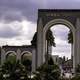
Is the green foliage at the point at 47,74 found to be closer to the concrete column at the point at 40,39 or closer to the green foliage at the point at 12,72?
the green foliage at the point at 12,72

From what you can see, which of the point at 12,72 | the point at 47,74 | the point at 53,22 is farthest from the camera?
the point at 53,22

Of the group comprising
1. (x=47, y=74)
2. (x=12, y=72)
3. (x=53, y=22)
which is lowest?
(x=47, y=74)

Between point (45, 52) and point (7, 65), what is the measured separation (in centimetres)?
2546

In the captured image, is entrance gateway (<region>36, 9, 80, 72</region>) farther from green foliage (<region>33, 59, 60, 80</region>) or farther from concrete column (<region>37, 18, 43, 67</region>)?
green foliage (<region>33, 59, 60, 80</region>)

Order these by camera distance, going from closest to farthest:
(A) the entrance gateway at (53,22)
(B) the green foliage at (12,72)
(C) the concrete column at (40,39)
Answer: (B) the green foliage at (12,72), (A) the entrance gateway at (53,22), (C) the concrete column at (40,39)

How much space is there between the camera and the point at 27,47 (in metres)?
65.1

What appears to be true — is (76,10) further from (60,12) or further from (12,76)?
(12,76)

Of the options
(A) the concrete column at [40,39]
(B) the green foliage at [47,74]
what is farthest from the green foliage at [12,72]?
(A) the concrete column at [40,39]

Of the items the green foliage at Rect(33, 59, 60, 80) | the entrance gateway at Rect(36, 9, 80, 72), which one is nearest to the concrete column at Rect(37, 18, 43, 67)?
the entrance gateway at Rect(36, 9, 80, 72)

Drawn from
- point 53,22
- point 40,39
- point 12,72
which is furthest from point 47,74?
point 53,22

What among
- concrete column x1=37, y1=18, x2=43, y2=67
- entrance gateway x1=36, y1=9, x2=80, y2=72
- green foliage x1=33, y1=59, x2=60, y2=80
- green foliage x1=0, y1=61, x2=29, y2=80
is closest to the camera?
green foliage x1=0, y1=61, x2=29, y2=80

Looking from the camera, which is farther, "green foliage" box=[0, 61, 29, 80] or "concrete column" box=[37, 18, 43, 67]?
"concrete column" box=[37, 18, 43, 67]

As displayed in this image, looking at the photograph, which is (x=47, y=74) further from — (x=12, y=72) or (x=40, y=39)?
(x=40, y=39)

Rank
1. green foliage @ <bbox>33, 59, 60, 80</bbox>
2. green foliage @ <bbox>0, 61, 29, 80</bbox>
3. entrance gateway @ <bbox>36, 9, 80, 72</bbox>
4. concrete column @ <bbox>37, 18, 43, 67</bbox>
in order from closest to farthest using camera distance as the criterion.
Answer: green foliage @ <bbox>0, 61, 29, 80</bbox>, green foliage @ <bbox>33, 59, 60, 80</bbox>, entrance gateway @ <bbox>36, 9, 80, 72</bbox>, concrete column @ <bbox>37, 18, 43, 67</bbox>
